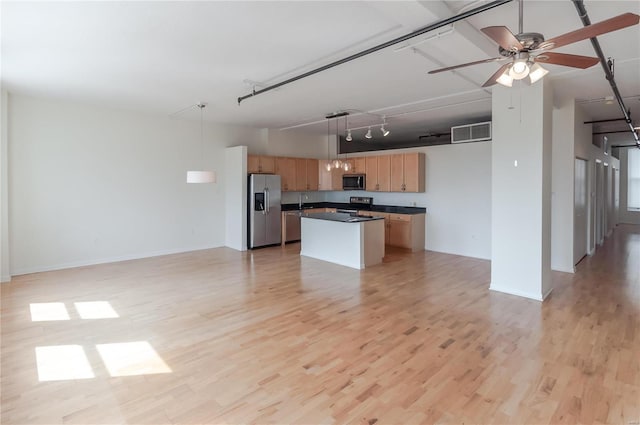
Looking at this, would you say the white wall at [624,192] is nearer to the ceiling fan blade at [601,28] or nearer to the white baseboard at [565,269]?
the white baseboard at [565,269]

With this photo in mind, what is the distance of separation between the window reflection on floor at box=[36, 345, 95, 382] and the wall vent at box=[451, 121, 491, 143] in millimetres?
6942

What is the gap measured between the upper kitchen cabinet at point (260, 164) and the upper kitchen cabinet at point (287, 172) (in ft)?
0.60

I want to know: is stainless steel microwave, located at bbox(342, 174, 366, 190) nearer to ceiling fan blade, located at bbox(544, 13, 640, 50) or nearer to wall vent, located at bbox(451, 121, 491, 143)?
wall vent, located at bbox(451, 121, 491, 143)

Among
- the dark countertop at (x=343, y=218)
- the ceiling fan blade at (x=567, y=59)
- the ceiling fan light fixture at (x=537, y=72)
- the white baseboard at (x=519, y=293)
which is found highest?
the ceiling fan blade at (x=567, y=59)

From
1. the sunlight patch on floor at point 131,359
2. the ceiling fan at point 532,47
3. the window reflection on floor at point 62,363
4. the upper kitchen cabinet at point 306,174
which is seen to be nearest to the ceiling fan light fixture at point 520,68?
the ceiling fan at point 532,47

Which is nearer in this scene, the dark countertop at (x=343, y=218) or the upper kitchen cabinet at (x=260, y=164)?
the dark countertop at (x=343, y=218)

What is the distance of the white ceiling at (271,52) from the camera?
9.05ft

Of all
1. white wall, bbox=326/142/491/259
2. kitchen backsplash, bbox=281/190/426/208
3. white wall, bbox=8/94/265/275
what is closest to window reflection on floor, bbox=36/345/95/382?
white wall, bbox=8/94/265/275

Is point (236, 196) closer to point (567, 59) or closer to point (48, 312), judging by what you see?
point (48, 312)

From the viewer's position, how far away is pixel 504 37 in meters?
2.08

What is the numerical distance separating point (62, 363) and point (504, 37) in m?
4.09

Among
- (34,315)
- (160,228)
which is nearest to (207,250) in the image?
(160,228)

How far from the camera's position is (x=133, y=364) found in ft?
9.40

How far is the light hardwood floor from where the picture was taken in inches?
90.5
